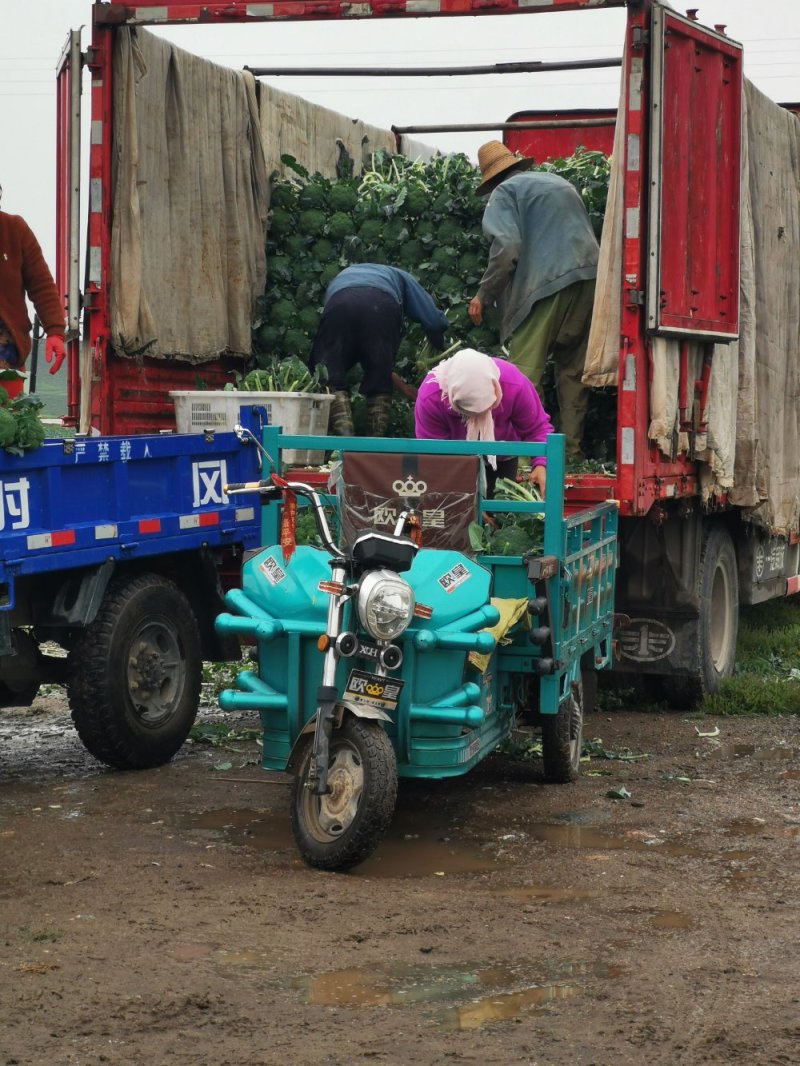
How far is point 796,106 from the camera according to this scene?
474 inches

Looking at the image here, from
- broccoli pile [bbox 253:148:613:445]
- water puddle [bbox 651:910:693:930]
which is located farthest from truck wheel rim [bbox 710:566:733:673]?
water puddle [bbox 651:910:693:930]

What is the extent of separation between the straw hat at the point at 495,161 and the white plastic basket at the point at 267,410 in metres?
1.80

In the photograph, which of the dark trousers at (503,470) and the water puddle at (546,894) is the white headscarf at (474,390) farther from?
the water puddle at (546,894)

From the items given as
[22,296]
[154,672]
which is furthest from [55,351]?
[154,672]

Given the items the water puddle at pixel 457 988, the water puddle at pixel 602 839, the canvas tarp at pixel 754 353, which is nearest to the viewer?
the water puddle at pixel 457 988

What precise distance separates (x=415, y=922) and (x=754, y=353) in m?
5.06

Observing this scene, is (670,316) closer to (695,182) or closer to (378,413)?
(695,182)

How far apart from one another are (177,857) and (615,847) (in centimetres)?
162

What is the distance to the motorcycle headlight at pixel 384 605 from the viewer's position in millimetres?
5543

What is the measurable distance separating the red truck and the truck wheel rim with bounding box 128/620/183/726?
1882 mm

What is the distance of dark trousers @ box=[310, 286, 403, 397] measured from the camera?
9.32 m

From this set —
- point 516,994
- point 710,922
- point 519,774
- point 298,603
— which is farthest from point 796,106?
point 516,994

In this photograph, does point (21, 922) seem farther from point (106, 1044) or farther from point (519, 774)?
point (519, 774)

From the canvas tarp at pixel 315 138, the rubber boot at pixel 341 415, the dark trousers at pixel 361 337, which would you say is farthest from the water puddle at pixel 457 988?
the canvas tarp at pixel 315 138
